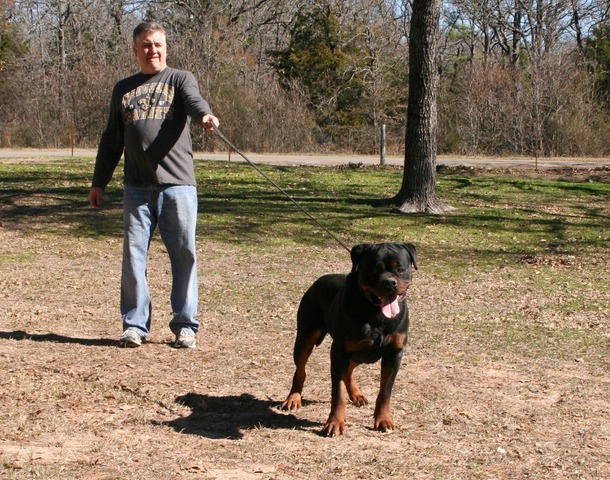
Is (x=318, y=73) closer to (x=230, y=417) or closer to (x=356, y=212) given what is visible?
(x=356, y=212)

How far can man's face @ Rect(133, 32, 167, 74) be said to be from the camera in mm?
6410

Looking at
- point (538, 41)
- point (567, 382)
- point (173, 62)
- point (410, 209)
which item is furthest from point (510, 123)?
point (567, 382)

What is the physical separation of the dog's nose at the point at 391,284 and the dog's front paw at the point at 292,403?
1121 mm

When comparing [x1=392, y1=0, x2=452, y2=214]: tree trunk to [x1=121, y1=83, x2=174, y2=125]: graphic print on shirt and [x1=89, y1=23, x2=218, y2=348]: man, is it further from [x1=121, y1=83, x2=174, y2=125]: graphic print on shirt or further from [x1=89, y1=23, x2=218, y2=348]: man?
[x1=121, y1=83, x2=174, y2=125]: graphic print on shirt

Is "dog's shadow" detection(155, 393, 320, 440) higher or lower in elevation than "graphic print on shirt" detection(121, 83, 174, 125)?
lower

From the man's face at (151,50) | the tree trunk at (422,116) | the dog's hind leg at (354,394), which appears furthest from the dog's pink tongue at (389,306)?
the tree trunk at (422,116)

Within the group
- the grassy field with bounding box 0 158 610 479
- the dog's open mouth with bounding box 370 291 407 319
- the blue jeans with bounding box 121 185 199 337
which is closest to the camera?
the grassy field with bounding box 0 158 610 479

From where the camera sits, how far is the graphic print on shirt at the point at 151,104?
21.3 ft

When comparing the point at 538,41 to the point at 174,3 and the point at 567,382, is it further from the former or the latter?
the point at 567,382

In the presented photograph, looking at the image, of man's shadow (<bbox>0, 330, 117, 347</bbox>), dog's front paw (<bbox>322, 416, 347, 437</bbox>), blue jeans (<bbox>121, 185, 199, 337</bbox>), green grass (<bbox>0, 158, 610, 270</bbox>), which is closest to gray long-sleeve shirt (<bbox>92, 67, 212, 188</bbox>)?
blue jeans (<bbox>121, 185, 199, 337</bbox>)

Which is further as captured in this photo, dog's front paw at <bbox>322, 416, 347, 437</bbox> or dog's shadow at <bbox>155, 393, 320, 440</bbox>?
dog's shadow at <bbox>155, 393, 320, 440</bbox>

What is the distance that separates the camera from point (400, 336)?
4996mm

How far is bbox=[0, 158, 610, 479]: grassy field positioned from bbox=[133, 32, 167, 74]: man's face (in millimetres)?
2062

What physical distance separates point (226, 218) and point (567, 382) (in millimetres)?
8766
